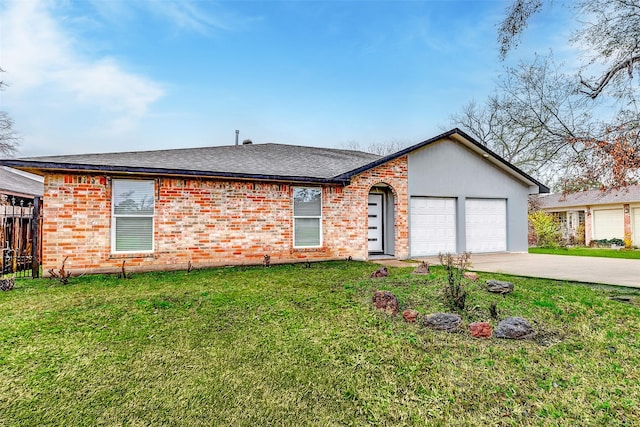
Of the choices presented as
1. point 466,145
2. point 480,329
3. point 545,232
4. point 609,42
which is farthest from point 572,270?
point 545,232

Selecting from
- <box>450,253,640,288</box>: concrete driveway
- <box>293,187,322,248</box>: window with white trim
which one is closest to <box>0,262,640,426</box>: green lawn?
<box>450,253,640,288</box>: concrete driveway

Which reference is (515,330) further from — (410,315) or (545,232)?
(545,232)

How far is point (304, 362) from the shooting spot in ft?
11.2

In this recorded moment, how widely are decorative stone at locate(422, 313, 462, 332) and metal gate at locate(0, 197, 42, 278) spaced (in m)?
8.66

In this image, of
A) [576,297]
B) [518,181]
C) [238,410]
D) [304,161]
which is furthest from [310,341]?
[518,181]

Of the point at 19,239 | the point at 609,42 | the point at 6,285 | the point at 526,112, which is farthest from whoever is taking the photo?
the point at 526,112

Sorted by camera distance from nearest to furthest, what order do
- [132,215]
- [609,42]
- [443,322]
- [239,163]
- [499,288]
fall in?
1. [443,322]
2. [499,288]
3. [132,215]
4. [609,42]
5. [239,163]

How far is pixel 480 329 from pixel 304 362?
228 centimetres

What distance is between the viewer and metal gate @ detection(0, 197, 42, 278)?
7617mm

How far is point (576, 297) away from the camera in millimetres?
5555

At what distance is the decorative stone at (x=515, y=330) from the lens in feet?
13.1

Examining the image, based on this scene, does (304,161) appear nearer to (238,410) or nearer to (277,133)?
(238,410)

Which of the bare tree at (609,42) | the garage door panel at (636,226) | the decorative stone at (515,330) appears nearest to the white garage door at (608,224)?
the garage door panel at (636,226)

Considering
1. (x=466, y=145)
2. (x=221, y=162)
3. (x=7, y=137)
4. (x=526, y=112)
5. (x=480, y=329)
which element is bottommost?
(x=480, y=329)
